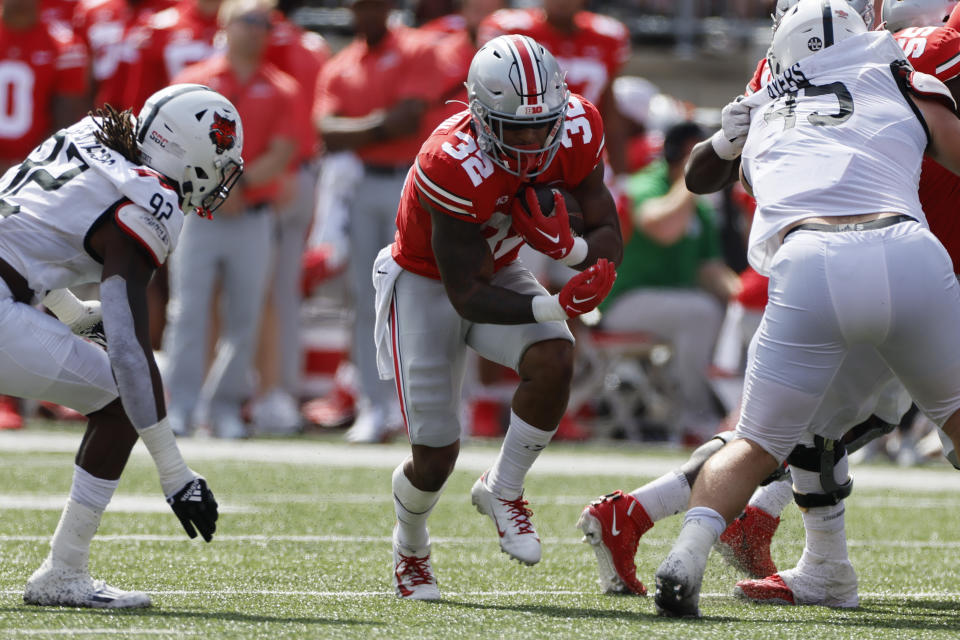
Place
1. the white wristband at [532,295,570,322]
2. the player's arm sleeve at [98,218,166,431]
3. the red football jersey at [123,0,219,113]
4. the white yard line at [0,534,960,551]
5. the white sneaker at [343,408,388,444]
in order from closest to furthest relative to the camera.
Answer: the player's arm sleeve at [98,218,166,431] → the white wristband at [532,295,570,322] → the white yard line at [0,534,960,551] → the white sneaker at [343,408,388,444] → the red football jersey at [123,0,219,113]

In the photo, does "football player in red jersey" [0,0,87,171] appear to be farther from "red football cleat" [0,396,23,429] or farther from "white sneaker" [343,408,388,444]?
"white sneaker" [343,408,388,444]

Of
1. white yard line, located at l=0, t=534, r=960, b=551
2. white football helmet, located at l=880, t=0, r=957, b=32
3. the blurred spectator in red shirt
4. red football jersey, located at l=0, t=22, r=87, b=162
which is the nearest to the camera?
white football helmet, located at l=880, t=0, r=957, b=32

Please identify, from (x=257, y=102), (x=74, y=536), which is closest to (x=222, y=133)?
(x=74, y=536)

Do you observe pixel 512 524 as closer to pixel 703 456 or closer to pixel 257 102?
pixel 703 456

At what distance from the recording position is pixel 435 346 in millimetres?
4730

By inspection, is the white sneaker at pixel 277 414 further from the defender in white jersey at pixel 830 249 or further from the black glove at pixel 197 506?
the defender in white jersey at pixel 830 249

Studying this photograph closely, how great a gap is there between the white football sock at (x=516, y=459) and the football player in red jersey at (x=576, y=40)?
4.40 metres

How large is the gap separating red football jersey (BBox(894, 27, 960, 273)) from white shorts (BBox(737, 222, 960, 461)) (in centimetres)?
83

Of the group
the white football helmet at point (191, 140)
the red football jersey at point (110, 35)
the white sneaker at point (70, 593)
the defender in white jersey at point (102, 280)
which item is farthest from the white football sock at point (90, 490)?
the red football jersey at point (110, 35)

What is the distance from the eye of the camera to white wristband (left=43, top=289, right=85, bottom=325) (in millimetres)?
4535

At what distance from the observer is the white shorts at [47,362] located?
167 inches

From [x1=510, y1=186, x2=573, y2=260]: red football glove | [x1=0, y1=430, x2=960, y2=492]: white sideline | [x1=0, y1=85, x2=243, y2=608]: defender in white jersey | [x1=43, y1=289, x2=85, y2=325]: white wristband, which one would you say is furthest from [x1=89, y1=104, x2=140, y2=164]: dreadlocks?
[x1=0, y1=430, x2=960, y2=492]: white sideline

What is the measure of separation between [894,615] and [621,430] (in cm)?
557

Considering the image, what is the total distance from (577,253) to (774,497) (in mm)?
1042
